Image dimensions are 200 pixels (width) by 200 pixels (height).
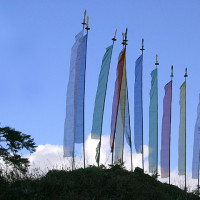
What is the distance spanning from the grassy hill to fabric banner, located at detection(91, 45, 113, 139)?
3525 mm

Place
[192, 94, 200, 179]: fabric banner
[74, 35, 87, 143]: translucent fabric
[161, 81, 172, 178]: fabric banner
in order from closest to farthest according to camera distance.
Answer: [74, 35, 87, 143]: translucent fabric
[161, 81, 172, 178]: fabric banner
[192, 94, 200, 179]: fabric banner

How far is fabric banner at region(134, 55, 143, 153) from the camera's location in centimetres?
2228

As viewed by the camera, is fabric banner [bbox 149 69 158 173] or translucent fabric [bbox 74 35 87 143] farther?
fabric banner [bbox 149 69 158 173]

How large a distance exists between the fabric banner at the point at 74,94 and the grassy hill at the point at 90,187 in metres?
2.99

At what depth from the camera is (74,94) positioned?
20141 mm

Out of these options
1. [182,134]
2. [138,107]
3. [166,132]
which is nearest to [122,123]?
[138,107]

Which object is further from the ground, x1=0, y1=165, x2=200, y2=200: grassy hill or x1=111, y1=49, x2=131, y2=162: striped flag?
x1=111, y1=49, x2=131, y2=162: striped flag

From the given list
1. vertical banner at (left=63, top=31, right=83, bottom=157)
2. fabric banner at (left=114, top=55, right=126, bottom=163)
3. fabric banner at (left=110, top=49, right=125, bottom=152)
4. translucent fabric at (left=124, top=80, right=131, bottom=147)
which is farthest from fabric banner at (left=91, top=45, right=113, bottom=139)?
translucent fabric at (left=124, top=80, right=131, bottom=147)

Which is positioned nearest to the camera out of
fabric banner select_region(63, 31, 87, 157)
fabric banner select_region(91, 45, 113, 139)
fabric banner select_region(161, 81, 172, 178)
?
fabric banner select_region(63, 31, 87, 157)

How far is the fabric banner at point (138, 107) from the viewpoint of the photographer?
877 inches

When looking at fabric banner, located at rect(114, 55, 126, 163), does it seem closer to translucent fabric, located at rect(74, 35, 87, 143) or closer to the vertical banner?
translucent fabric, located at rect(74, 35, 87, 143)

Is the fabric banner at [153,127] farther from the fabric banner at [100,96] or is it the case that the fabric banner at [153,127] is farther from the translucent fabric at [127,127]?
the fabric banner at [100,96]

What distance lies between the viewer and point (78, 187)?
1427 centimetres

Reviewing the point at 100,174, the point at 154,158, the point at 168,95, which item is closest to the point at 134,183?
the point at 100,174
